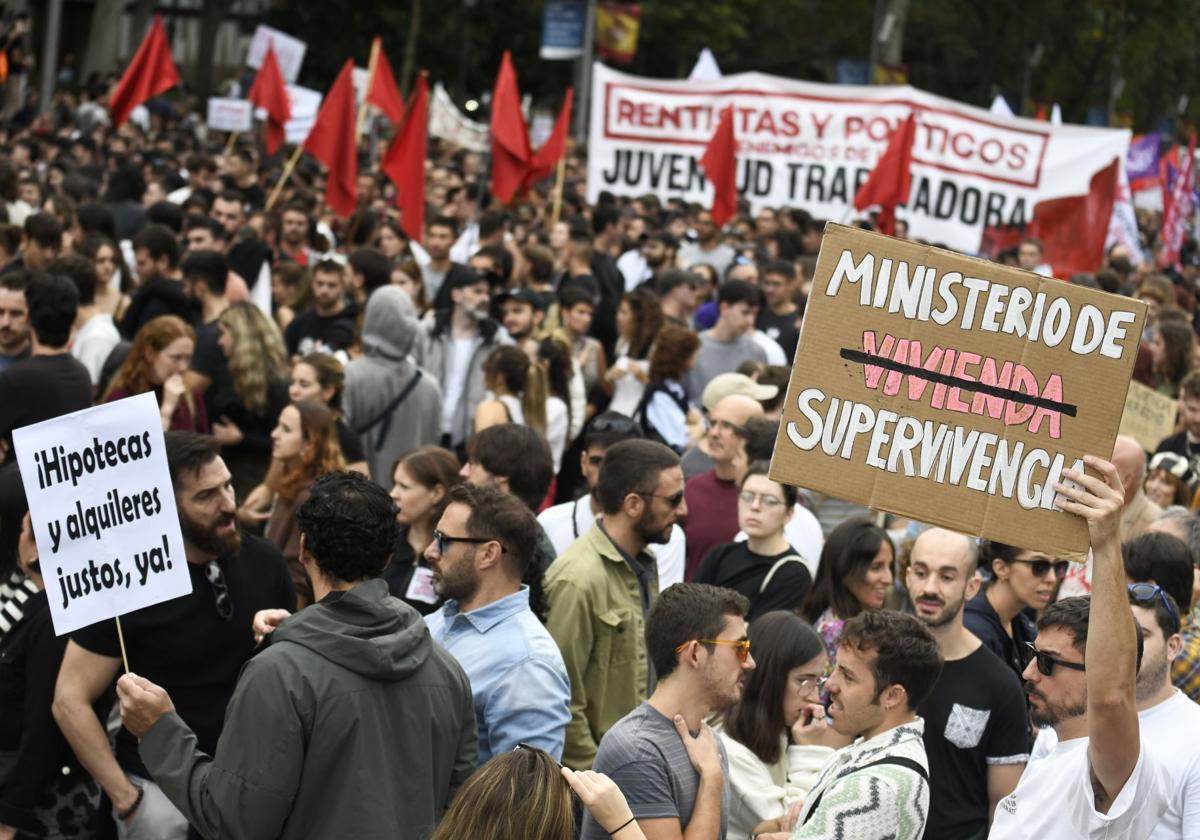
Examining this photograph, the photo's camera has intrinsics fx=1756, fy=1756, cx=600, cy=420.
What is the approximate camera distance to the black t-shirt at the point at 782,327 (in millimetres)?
12398

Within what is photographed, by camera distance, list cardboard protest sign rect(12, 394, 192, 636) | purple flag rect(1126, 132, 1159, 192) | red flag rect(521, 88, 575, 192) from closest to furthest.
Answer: cardboard protest sign rect(12, 394, 192, 636) → red flag rect(521, 88, 575, 192) → purple flag rect(1126, 132, 1159, 192)

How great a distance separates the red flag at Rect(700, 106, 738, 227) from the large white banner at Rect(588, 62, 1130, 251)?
52 centimetres

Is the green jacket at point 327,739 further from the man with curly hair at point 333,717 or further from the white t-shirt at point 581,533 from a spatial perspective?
the white t-shirt at point 581,533

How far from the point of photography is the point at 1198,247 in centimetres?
2839

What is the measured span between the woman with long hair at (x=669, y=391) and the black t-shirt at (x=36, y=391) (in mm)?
3465

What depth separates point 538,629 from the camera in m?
5.15

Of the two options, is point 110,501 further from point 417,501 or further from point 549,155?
point 549,155

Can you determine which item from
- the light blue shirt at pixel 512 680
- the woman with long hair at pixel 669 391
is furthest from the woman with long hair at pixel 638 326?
the light blue shirt at pixel 512 680

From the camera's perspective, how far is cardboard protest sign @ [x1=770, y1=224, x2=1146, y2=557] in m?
4.28

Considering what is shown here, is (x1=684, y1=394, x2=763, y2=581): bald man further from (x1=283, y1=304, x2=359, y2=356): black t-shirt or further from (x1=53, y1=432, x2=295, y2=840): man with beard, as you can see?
(x1=283, y1=304, x2=359, y2=356): black t-shirt

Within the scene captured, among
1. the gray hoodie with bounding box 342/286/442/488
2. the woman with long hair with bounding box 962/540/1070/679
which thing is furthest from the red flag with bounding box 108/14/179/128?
the woman with long hair with bounding box 962/540/1070/679

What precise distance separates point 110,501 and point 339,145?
10.5 meters

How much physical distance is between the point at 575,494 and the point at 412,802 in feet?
17.1

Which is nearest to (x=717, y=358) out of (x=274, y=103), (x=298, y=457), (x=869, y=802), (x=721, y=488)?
(x=721, y=488)
